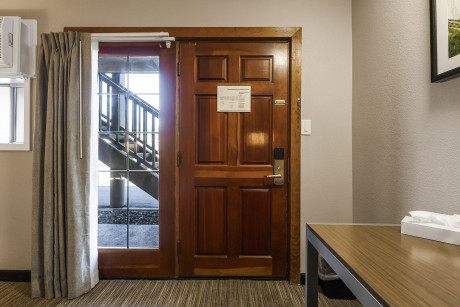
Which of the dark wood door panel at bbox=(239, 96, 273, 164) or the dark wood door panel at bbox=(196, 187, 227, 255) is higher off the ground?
the dark wood door panel at bbox=(239, 96, 273, 164)

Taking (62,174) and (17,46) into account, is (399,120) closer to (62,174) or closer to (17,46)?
(62,174)

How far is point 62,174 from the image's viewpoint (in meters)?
1.98

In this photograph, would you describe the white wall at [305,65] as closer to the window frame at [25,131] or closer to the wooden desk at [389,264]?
the window frame at [25,131]

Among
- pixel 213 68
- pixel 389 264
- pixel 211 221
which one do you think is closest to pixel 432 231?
pixel 389 264

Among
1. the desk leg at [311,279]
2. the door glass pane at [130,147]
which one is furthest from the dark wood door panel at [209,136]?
the desk leg at [311,279]

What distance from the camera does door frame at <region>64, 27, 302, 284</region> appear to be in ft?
7.04

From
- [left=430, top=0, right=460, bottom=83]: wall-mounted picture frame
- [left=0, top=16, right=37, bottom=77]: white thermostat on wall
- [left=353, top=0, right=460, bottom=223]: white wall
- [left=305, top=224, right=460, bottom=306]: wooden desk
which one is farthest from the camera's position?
[left=0, top=16, right=37, bottom=77]: white thermostat on wall

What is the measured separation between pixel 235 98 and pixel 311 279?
1.49 metres

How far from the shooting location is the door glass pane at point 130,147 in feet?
7.41

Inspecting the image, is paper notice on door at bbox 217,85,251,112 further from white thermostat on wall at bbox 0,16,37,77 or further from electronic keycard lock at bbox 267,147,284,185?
white thermostat on wall at bbox 0,16,37,77

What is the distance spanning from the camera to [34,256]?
198cm

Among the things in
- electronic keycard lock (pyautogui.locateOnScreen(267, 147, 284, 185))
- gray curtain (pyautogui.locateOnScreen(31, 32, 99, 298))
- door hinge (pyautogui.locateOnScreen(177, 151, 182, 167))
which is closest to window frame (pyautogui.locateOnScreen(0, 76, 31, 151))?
gray curtain (pyautogui.locateOnScreen(31, 32, 99, 298))

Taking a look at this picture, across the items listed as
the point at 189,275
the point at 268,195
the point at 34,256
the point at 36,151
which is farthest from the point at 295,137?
the point at 34,256

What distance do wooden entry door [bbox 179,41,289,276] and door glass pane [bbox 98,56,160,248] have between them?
28 centimetres
